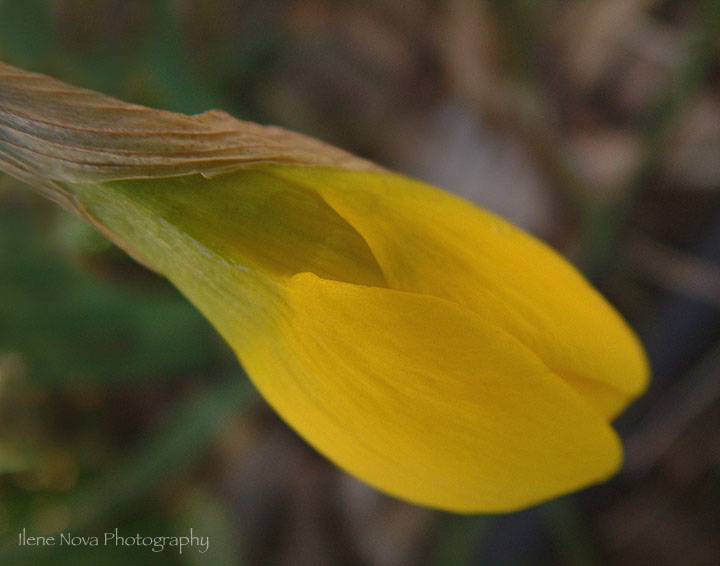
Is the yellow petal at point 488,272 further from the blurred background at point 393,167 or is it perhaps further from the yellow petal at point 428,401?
the blurred background at point 393,167

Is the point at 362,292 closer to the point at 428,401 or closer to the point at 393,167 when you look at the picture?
the point at 428,401

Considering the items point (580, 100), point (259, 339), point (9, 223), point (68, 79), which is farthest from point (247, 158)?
point (580, 100)

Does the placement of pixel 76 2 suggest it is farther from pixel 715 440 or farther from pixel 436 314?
pixel 715 440

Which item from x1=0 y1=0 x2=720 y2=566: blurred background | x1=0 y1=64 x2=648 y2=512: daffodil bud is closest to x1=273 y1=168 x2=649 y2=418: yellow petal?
x1=0 y1=64 x2=648 y2=512: daffodil bud

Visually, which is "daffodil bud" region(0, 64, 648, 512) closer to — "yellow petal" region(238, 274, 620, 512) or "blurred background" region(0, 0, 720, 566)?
"yellow petal" region(238, 274, 620, 512)

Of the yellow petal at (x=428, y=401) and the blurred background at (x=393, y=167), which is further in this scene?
the blurred background at (x=393, y=167)

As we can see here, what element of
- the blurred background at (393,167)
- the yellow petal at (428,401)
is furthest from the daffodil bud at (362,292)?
the blurred background at (393,167)

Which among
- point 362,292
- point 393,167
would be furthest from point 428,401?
→ point 393,167
